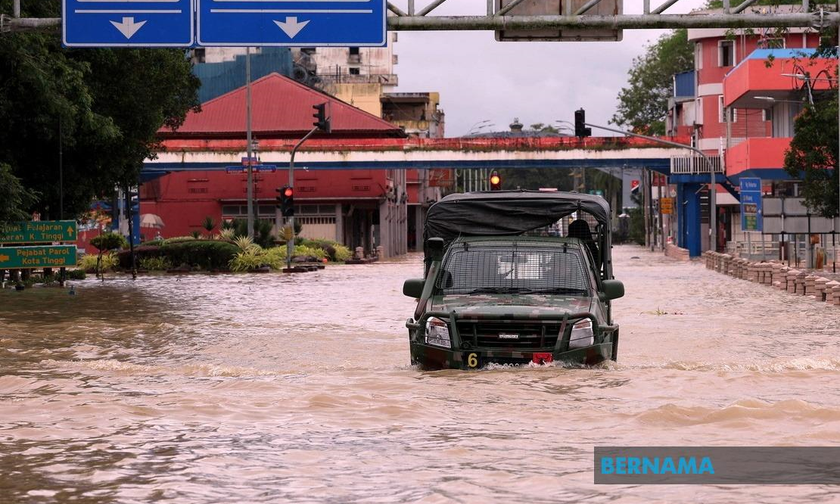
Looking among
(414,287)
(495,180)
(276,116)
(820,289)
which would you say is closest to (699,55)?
(276,116)

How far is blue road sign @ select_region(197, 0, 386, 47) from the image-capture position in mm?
20266

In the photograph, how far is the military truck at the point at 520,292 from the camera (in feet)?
45.4

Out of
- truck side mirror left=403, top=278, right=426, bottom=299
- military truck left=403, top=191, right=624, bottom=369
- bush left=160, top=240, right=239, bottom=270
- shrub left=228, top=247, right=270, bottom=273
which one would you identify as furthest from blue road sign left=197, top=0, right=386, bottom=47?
bush left=160, top=240, right=239, bottom=270

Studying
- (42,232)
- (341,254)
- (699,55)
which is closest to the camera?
(42,232)

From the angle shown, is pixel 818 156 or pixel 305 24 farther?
pixel 818 156

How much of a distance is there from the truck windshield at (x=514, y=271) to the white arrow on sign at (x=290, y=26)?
615cm

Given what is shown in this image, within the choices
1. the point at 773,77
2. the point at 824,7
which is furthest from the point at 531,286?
the point at 773,77

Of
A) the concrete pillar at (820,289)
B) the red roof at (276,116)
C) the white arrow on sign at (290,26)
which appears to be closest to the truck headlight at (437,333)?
the white arrow on sign at (290,26)

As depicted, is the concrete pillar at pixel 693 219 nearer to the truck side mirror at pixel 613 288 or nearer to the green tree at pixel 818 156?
the green tree at pixel 818 156

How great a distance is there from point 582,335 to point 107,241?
4133 cm

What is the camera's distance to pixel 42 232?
109ft

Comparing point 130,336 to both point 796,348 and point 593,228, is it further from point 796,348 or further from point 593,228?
point 796,348

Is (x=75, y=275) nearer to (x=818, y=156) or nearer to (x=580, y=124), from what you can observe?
(x=580, y=124)

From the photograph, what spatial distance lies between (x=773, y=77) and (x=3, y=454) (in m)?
46.6
